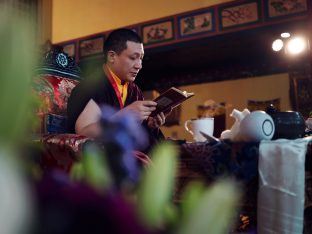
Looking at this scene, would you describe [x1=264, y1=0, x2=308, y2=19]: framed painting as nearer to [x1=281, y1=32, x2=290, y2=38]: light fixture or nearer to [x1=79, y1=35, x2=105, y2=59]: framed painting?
[x1=281, y1=32, x2=290, y2=38]: light fixture

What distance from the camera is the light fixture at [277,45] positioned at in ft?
15.8

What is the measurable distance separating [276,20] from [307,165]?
3813 millimetres

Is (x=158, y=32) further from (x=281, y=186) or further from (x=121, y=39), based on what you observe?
(x=281, y=186)

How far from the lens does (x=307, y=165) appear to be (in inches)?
44.5

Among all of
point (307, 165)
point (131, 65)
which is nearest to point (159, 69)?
point (131, 65)

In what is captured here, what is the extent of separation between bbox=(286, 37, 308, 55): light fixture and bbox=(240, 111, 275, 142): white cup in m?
3.88

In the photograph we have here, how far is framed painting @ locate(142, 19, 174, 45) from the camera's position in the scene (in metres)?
5.28

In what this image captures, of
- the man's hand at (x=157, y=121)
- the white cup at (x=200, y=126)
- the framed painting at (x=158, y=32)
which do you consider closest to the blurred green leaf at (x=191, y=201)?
the white cup at (x=200, y=126)

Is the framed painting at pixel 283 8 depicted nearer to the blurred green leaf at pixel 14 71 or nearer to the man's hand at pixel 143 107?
the man's hand at pixel 143 107

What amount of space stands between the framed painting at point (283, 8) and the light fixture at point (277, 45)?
0.36 m

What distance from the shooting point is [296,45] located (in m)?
4.81

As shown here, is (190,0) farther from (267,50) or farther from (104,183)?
(104,183)

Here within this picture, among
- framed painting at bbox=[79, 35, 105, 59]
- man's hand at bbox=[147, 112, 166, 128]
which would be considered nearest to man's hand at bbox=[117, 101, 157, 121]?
man's hand at bbox=[147, 112, 166, 128]

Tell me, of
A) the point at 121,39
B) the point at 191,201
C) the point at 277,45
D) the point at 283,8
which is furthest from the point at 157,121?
the point at 277,45
